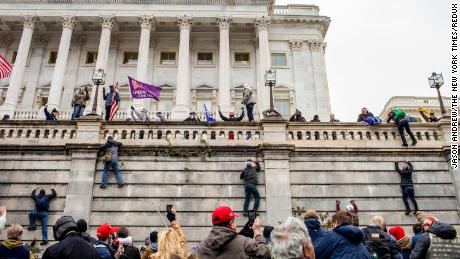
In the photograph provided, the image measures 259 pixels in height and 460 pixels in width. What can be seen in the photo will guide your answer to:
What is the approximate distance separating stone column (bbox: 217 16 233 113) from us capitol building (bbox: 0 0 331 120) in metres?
0.09

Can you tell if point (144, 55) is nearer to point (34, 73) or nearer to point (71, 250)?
point (34, 73)

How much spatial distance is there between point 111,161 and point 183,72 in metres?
20.8

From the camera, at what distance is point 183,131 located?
57.7ft

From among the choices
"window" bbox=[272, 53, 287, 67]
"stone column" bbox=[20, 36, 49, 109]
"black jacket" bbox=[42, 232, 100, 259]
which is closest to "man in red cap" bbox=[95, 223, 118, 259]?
"black jacket" bbox=[42, 232, 100, 259]

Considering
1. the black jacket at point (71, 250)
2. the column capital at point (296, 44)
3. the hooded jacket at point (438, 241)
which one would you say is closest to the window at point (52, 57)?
the column capital at point (296, 44)

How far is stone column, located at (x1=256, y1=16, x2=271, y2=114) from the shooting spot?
120 ft

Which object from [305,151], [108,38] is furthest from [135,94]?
[108,38]

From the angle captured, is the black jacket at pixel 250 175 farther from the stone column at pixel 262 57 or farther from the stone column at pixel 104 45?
the stone column at pixel 104 45

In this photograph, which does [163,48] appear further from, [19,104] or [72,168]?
[72,168]

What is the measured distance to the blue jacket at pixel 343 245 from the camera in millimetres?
5227

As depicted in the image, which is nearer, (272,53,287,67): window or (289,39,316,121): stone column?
(289,39,316,121): stone column

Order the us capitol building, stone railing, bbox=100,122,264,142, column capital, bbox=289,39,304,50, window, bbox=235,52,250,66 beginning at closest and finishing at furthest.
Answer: stone railing, bbox=100,122,264,142
the us capitol building
window, bbox=235,52,250,66
column capital, bbox=289,39,304,50

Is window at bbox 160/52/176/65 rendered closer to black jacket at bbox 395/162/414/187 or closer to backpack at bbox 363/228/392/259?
black jacket at bbox 395/162/414/187

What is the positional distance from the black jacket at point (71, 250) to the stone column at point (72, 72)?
3331cm
